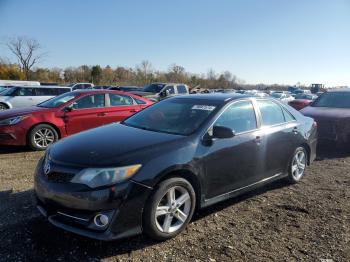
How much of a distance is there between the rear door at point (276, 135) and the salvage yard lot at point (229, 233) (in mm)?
499

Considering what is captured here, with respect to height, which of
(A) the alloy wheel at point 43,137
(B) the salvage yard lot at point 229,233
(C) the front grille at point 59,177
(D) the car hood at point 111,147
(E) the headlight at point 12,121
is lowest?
(B) the salvage yard lot at point 229,233

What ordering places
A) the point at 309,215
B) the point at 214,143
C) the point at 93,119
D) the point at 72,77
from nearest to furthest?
the point at 214,143 → the point at 309,215 → the point at 93,119 → the point at 72,77

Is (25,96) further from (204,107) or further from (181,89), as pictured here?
(204,107)

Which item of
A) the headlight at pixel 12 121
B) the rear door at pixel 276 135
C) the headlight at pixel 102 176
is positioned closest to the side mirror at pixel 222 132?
the rear door at pixel 276 135

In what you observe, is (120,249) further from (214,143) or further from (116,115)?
(116,115)

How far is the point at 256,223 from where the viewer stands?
14.0ft

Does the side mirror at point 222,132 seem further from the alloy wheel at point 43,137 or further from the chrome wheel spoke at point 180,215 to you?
the alloy wheel at point 43,137

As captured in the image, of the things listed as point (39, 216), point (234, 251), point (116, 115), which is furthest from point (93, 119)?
point (234, 251)

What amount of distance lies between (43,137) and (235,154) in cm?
529

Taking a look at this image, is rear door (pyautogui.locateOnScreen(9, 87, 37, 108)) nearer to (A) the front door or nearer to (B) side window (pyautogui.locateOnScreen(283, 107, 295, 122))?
(B) side window (pyautogui.locateOnScreen(283, 107, 295, 122))

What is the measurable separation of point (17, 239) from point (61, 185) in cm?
82

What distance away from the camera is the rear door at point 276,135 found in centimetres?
504

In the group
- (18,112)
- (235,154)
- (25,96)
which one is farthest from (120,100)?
(25,96)

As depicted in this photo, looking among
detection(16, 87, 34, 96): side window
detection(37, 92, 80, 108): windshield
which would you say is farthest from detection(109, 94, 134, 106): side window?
detection(16, 87, 34, 96): side window
